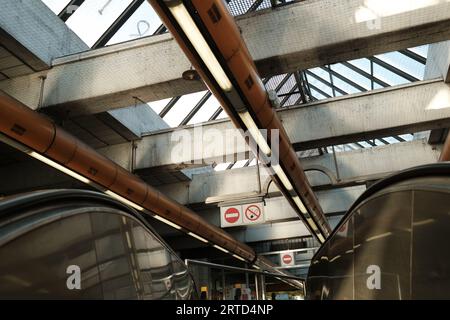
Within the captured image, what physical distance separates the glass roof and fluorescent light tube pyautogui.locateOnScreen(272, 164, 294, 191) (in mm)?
2018

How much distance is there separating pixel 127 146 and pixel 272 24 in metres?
5.39

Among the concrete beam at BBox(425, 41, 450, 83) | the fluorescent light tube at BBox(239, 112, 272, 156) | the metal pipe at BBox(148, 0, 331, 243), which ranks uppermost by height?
the concrete beam at BBox(425, 41, 450, 83)

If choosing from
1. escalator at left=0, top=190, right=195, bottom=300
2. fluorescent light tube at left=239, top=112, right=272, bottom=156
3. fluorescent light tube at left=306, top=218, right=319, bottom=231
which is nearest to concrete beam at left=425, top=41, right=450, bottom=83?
fluorescent light tube at left=239, top=112, right=272, bottom=156

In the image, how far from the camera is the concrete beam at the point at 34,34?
6148mm

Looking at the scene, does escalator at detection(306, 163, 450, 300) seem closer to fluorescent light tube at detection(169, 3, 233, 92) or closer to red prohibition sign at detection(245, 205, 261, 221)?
fluorescent light tube at detection(169, 3, 233, 92)

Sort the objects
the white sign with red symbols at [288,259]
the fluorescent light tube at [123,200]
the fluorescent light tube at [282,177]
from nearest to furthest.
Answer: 1. the fluorescent light tube at [282,177]
2. the fluorescent light tube at [123,200]
3. the white sign with red symbols at [288,259]

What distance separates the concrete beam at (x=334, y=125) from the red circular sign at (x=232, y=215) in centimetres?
129

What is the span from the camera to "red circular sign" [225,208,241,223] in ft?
30.7

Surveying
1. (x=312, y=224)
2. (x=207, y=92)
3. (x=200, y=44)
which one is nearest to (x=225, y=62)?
(x=200, y=44)

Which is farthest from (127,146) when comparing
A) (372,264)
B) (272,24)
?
(372,264)

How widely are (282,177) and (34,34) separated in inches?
191

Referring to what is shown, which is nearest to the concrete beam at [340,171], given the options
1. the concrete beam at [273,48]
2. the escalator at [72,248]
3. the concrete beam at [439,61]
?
the concrete beam at [439,61]

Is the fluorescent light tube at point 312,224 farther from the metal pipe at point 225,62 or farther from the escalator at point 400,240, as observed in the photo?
the escalator at point 400,240

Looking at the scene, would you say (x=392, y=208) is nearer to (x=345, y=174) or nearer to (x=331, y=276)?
(x=331, y=276)
